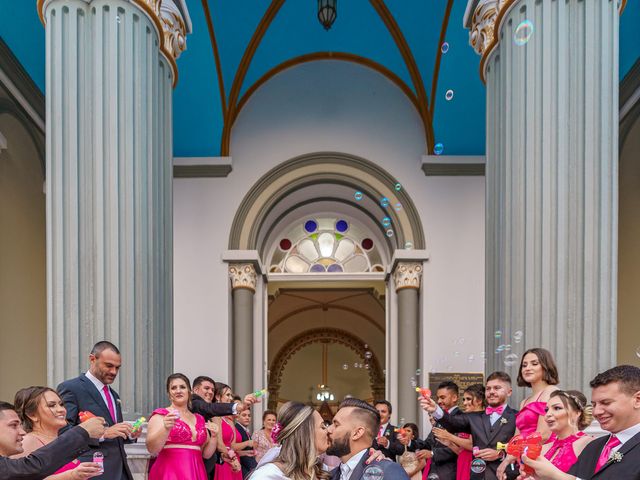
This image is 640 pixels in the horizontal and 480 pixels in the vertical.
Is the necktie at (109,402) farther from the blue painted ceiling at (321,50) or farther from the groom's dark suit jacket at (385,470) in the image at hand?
the blue painted ceiling at (321,50)

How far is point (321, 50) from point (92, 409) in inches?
372

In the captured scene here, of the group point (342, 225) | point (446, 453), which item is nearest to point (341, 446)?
point (446, 453)

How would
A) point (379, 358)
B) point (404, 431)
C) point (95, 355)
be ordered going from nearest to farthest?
point (95, 355), point (404, 431), point (379, 358)

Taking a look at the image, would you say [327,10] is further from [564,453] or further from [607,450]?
[607,450]

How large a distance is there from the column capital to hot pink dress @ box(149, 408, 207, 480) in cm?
340

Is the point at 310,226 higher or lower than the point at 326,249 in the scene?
higher

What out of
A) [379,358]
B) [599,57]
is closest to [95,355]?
[599,57]

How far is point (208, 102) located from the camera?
12.5 meters

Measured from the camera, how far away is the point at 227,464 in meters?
7.37

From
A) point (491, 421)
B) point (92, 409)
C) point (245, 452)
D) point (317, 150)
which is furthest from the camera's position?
point (317, 150)

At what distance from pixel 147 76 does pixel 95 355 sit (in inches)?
111

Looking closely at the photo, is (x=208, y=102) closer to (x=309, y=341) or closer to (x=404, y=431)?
(x=404, y=431)

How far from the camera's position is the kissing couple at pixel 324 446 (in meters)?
3.33

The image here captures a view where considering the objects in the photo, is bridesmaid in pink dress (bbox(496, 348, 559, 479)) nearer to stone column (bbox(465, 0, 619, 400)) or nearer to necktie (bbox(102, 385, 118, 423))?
stone column (bbox(465, 0, 619, 400))
